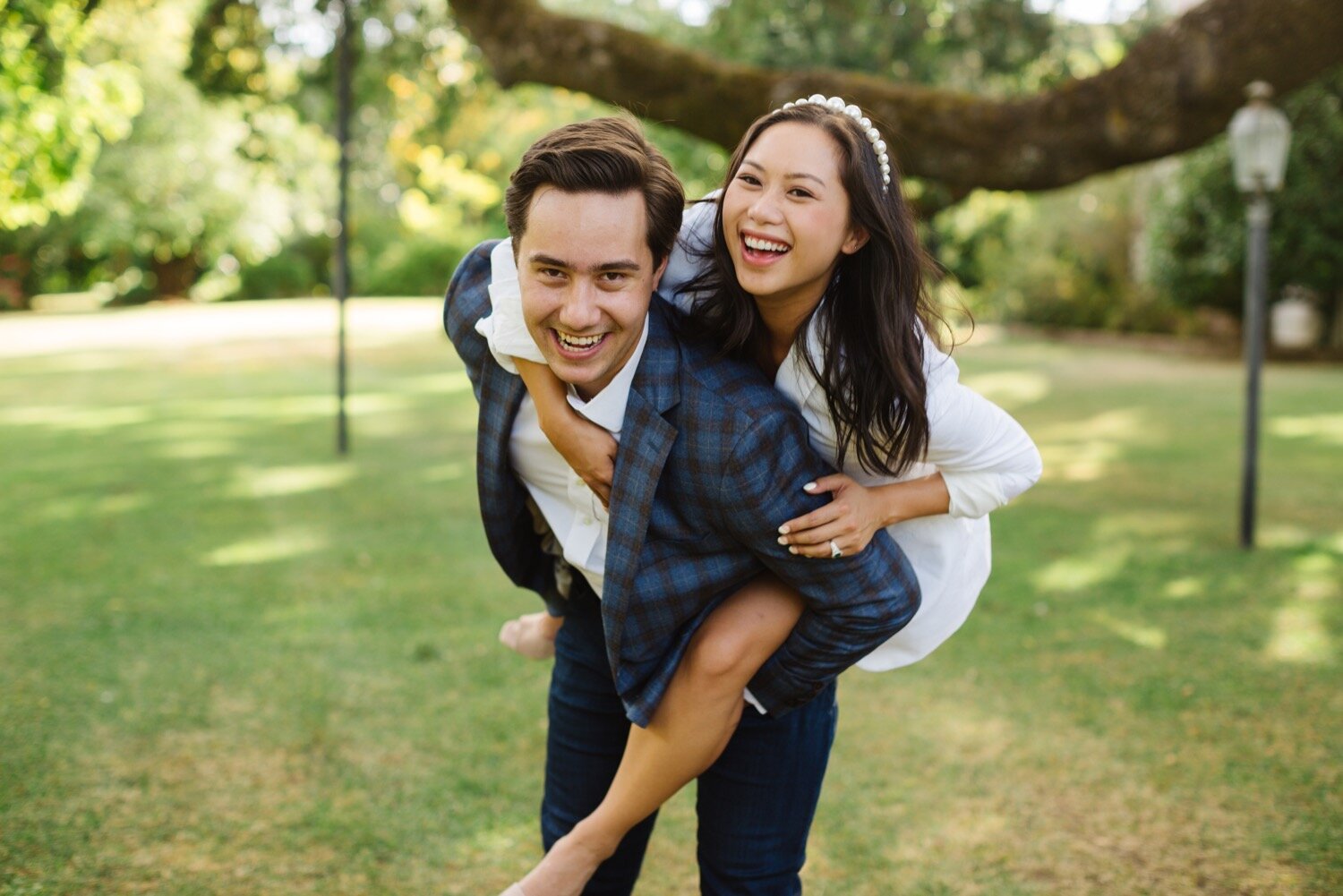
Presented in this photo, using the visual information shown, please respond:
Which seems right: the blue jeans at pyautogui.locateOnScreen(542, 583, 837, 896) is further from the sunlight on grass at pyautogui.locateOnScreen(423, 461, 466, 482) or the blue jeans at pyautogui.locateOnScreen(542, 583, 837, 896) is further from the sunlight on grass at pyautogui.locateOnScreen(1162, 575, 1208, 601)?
the sunlight on grass at pyautogui.locateOnScreen(423, 461, 466, 482)

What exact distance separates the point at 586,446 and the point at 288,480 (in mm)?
7360

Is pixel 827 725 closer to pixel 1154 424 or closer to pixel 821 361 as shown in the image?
pixel 821 361

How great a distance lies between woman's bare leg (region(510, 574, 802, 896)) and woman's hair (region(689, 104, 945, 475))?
313 mm

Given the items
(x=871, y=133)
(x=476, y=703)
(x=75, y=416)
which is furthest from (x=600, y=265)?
(x=75, y=416)

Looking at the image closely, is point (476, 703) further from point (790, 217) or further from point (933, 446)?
point (790, 217)

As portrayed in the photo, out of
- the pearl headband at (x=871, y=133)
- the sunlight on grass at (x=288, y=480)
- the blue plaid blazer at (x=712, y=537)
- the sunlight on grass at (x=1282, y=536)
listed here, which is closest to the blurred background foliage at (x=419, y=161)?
the pearl headband at (x=871, y=133)

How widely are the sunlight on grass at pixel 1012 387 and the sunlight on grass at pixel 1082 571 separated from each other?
270 inches

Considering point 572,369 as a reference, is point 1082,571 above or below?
below

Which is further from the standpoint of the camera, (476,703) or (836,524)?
(476,703)

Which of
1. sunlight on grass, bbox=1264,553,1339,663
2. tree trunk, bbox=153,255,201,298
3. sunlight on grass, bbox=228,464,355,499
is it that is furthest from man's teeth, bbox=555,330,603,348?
tree trunk, bbox=153,255,201,298

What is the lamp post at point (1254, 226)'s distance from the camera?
269 inches

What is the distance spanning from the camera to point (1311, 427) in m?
11.5

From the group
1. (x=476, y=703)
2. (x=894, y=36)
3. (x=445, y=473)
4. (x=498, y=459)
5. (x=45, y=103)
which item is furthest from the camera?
(x=894, y=36)

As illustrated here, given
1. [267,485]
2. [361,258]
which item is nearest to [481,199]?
[361,258]
